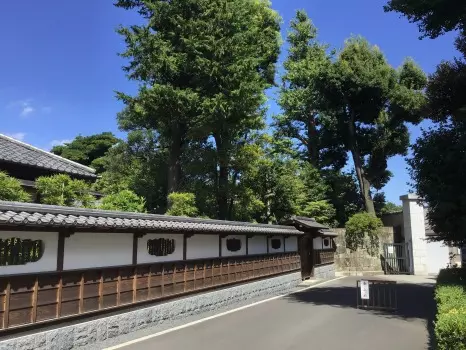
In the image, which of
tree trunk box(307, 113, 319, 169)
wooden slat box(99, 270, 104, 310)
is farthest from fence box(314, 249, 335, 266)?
wooden slat box(99, 270, 104, 310)

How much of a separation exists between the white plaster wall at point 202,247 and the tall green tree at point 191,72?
8251mm

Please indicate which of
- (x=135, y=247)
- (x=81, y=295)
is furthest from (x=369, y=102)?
(x=81, y=295)

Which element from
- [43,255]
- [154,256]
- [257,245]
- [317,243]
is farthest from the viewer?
[317,243]

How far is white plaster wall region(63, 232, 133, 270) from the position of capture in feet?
29.8

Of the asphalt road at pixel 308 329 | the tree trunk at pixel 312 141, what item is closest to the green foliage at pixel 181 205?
the asphalt road at pixel 308 329

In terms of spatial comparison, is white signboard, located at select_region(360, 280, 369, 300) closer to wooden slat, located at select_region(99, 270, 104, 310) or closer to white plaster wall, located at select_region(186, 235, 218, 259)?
white plaster wall, located at select_region(186, 235, 218, 259)

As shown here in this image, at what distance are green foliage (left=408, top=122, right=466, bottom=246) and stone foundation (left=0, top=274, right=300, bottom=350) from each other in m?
7.90

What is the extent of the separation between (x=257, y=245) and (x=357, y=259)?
14862 millimetres

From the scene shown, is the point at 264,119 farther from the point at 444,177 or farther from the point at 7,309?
the point at 7,309

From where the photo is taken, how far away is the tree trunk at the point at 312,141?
127 feet

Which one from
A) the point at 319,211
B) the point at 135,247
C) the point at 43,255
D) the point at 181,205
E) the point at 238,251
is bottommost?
the point at 238,251

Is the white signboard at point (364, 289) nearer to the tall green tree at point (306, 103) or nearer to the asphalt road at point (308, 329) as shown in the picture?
the asphalt road at point (308, 329)

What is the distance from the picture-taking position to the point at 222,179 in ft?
82.7

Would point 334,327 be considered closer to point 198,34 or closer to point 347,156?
point 198,34
